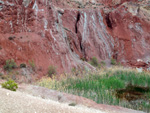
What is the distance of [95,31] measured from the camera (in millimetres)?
26562

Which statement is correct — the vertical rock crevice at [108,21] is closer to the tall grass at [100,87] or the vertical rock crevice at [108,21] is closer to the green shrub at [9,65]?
the tall grass at [100,87]

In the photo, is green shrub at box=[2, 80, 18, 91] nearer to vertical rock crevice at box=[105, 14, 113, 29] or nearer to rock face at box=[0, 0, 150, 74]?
rock face at box=[0, 0, 150, 74]

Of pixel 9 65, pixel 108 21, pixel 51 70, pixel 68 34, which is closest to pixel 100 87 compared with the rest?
pixel 51 70

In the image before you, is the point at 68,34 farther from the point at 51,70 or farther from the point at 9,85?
the point at 9,85

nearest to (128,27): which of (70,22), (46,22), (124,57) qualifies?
(124,57)

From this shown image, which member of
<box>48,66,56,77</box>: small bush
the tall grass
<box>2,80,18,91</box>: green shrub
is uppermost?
<box>2,80,18,91</box>: green shrub

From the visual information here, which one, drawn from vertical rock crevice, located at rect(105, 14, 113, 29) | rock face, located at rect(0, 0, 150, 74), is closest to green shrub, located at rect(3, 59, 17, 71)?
rock face, located at rect(0, 0, 150, 74)

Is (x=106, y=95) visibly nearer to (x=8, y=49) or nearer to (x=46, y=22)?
(x=8, y=49)

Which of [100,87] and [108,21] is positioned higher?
[108,21]

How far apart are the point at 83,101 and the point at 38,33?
9.47 meters

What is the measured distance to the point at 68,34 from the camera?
2333 cm

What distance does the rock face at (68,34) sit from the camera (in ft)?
46.6

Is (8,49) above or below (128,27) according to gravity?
below

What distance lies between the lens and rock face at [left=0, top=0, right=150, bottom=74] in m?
14.2
